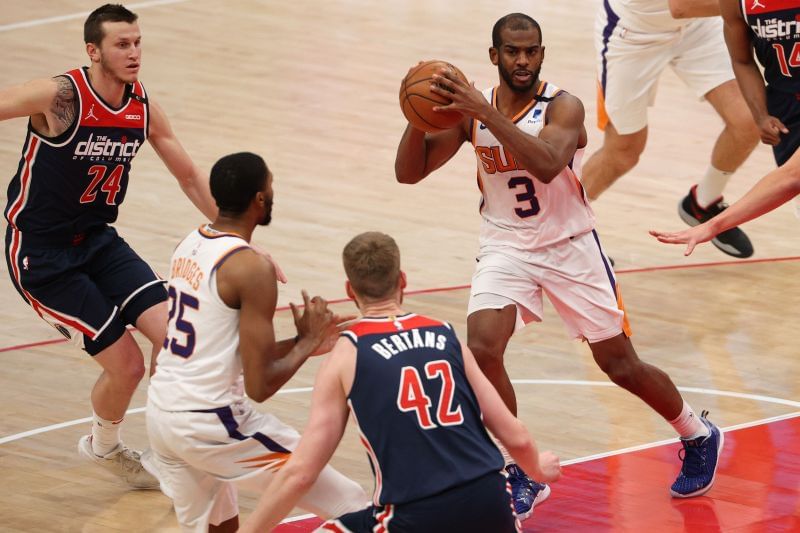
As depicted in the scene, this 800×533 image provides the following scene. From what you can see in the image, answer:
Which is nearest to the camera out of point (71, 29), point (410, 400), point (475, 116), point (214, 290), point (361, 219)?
point (410, 400)

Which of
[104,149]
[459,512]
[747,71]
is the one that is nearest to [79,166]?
[104,149]

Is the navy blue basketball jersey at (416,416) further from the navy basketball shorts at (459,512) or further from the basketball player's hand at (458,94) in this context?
the basketball player's hand at (458,94)

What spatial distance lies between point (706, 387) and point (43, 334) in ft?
12.9

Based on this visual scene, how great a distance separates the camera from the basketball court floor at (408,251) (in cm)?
670

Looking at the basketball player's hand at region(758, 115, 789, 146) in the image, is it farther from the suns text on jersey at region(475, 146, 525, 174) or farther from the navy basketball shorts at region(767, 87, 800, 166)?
the suns text on jersey at region(475, 146, 525, 174)

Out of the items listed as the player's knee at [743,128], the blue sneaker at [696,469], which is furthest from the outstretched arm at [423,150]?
the player's knee at [743,128]

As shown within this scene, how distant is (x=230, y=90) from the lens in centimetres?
1370

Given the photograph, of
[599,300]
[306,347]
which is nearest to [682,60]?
[599,300]

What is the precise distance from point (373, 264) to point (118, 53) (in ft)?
7.61

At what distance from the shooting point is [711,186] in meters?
9.85

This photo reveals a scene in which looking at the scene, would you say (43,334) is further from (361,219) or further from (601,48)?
(601,48)

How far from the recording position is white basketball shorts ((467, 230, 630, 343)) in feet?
21.0

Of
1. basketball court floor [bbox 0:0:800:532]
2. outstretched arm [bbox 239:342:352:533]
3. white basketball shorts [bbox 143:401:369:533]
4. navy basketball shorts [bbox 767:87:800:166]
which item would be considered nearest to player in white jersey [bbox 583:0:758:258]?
basketball court floor [bbox 0:0:800:532]

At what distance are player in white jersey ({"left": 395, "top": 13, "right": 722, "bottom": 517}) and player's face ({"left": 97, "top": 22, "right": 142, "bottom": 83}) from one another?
4.27 ft
